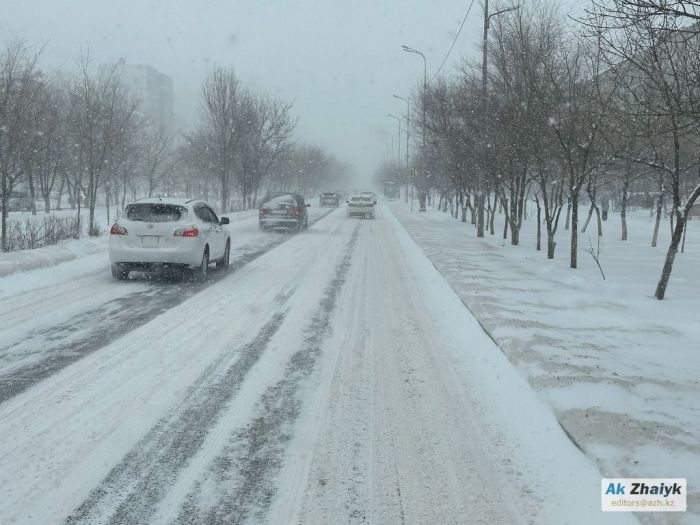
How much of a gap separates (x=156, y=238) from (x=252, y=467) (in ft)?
26.8

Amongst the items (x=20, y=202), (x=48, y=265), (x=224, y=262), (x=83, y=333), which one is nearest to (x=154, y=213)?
(x=224, y=262)

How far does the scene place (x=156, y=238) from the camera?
1114 cm

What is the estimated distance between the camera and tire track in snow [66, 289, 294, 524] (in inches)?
127

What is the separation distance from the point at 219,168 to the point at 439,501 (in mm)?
42167

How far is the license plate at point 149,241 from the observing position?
36.4 ft

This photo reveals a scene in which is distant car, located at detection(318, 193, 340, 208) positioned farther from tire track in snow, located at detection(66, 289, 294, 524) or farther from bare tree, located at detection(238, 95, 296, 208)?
tire track in snow, located at detection(66, 289, 294, 524)

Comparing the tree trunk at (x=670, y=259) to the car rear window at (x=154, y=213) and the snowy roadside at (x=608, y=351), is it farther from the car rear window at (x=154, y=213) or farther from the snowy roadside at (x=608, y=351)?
the car rear window at (x=154, y=213)

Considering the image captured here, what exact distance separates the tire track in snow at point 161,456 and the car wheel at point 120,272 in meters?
6.10

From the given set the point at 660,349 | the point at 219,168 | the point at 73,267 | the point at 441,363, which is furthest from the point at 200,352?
the point at 219,168

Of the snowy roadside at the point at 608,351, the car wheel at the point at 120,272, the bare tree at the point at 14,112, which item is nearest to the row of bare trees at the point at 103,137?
the bare tree at the point at 14,112

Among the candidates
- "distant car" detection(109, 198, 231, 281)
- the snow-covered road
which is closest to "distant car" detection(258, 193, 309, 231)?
"distant car" detection(109, 198, 231, 281)

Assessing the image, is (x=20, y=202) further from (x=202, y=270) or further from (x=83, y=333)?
(x=83, y=333)

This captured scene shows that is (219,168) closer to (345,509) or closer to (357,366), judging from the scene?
(357,366)

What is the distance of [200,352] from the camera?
6402 mm
